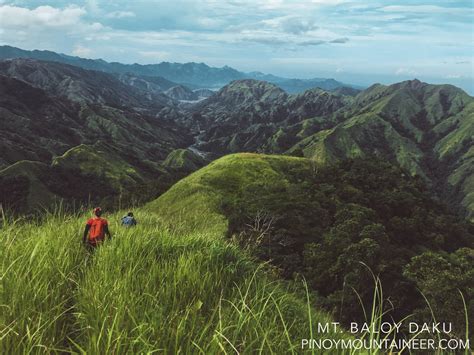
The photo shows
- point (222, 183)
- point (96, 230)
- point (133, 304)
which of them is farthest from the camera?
point (222, 183)

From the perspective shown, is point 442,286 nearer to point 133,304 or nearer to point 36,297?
point 133,304

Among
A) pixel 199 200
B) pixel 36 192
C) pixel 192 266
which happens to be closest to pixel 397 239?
pixel 199 200

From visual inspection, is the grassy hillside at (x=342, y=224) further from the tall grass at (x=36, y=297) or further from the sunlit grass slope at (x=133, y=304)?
the tall grass at (x=36, y=297)

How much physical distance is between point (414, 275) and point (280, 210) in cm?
2310

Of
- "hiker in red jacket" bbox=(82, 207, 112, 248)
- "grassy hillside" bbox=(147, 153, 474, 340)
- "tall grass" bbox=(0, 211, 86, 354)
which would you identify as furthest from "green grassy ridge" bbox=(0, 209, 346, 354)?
"grassy hillside" bbox=(147, 153, 474, 340)

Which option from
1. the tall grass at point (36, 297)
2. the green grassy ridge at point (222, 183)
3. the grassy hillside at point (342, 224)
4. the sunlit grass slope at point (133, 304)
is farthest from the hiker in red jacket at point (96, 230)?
the green grassy ridge at point (222, 183)

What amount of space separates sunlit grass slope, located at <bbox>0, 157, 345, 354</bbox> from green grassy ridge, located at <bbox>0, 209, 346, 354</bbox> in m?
0.01

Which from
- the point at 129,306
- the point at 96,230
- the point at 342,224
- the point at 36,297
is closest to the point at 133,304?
the point at 129,306

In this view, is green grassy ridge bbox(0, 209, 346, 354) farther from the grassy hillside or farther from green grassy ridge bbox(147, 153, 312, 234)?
green grassy ridge bbox(147, 153, 312, 234)

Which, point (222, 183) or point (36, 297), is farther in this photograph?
point (222, 183)

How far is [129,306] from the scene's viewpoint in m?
4.59

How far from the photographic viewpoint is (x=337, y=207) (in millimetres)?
75188

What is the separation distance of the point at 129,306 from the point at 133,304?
137mm

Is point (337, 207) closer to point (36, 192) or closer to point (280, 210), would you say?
point (280, 210)
